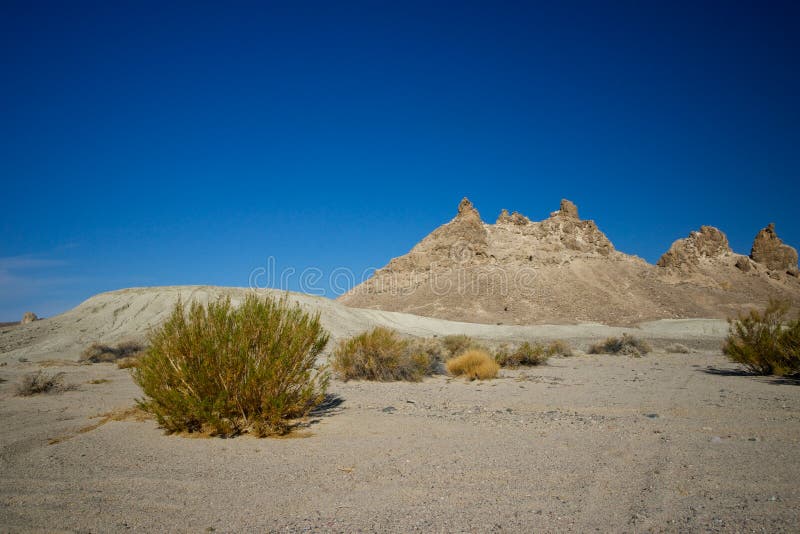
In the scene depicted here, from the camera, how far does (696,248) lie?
76312 millimetres

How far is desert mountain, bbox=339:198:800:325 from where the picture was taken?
59875 mm

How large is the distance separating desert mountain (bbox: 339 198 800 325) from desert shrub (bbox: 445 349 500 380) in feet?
145

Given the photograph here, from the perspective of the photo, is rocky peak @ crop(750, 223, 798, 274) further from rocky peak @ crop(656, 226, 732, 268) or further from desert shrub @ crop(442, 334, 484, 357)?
desert shrub @ crop(442, 334, 484, 357)

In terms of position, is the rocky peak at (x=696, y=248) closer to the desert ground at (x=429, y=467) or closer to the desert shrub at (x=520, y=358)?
the desert shrub at (x=520, y=358)

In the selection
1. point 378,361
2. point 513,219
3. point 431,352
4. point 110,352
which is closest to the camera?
point 378,361

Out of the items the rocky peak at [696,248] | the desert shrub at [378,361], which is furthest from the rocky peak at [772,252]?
the desert shrub at [378,361]

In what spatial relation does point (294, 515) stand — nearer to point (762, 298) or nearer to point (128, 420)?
point (128, 420)

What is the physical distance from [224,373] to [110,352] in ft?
54.9

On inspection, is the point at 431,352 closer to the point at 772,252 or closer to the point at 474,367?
the point at 474,367

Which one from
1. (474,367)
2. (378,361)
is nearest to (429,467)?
(378,361)

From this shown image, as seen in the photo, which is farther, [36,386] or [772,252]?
[772,252]

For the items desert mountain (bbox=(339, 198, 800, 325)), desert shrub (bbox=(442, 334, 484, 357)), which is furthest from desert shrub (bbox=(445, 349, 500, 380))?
desert mountain (bbox=(339, 198, 800, 325))

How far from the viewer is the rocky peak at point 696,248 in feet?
240

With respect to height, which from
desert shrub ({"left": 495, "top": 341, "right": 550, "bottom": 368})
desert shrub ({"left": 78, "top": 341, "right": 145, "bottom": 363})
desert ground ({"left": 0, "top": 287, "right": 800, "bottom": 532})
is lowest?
desert ground ({"left": 0, "top": 287, "right": 800, "bottom": 532})
